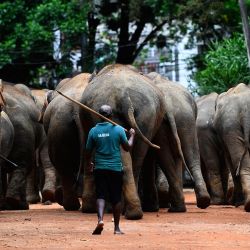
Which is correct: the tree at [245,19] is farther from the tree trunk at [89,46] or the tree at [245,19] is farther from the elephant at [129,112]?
the elephant at [129,112]

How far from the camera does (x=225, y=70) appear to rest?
1299 inches

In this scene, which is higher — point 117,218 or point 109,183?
point 109,183

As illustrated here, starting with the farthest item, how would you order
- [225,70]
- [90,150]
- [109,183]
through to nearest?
[225,70], [90,150], [109,183]

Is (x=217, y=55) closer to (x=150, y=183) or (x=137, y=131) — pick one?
(x=150, y=183)

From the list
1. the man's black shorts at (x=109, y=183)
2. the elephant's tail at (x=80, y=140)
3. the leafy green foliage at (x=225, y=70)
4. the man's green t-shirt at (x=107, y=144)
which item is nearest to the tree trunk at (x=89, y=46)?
the leafy green foliage at (x=225, y=70)

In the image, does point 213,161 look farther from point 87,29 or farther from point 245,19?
point 87,29

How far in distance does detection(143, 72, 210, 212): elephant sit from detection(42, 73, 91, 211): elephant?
1.20 metres

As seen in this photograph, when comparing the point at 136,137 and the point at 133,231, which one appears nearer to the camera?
the point at 133,231

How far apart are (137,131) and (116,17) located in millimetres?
25778

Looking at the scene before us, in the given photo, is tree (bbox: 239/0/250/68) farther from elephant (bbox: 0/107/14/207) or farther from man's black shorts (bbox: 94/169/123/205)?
man's black shorts (bbox: 94/169/123/205)

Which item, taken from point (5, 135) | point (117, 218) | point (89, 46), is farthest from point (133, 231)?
point (89, 46)

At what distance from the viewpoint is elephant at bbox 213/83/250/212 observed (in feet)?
66.0

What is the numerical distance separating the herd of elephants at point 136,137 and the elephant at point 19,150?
17mm

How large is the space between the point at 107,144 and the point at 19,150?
21.9 ft
